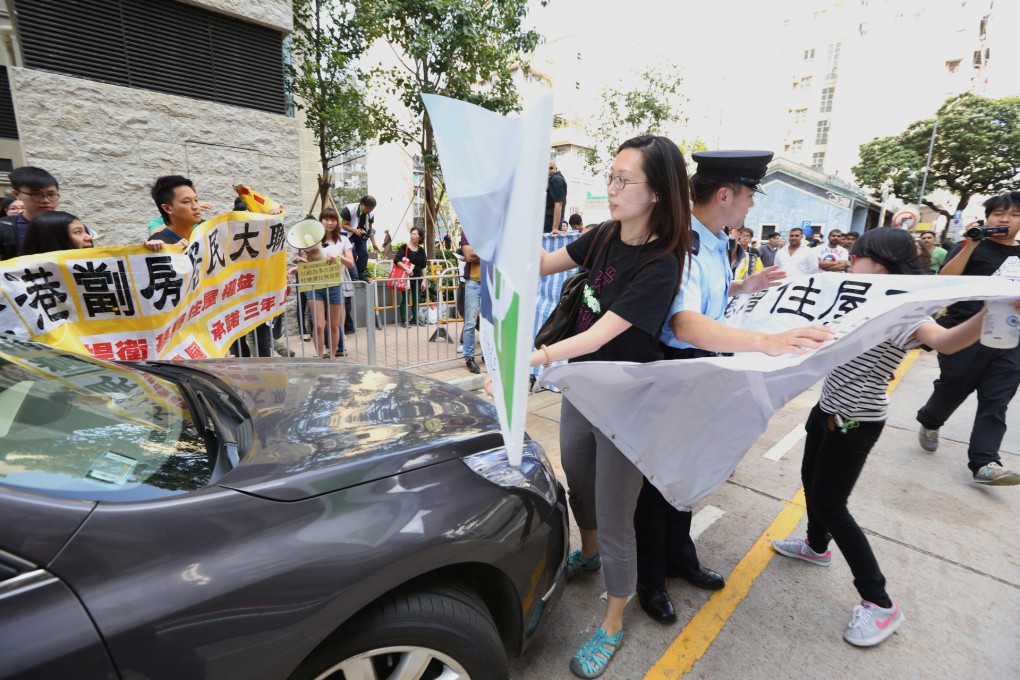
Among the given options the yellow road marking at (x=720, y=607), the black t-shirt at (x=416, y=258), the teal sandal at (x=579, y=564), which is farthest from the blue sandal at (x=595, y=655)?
the black t-shirt at (x=416, y=258)

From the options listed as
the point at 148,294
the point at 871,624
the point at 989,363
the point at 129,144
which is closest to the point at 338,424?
the point at 148,294

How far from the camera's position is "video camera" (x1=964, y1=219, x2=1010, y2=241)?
338cm

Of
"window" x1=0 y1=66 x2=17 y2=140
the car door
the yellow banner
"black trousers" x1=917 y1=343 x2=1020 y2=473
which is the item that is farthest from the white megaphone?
"window" x1=0 y1=66 x2=17 y2=140

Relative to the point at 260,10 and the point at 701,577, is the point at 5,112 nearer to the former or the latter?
the point at 260,10

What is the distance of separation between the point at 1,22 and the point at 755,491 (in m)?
15.0

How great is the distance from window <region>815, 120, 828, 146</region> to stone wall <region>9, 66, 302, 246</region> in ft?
176

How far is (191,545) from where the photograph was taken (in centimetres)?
112

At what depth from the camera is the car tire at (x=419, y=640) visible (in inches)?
50.9

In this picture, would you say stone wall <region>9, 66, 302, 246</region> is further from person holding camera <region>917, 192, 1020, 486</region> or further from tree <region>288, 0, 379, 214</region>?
person holding camera <region>917, 192, 1020, 486</region>

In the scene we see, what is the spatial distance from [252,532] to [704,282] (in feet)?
5.45

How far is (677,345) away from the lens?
6.54 feet

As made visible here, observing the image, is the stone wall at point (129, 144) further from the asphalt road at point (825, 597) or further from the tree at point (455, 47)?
the asphalt road at point (825, 597)

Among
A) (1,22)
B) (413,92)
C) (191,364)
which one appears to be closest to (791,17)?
(413,92)

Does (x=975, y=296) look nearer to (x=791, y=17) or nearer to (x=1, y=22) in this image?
(x=1, y=22)
